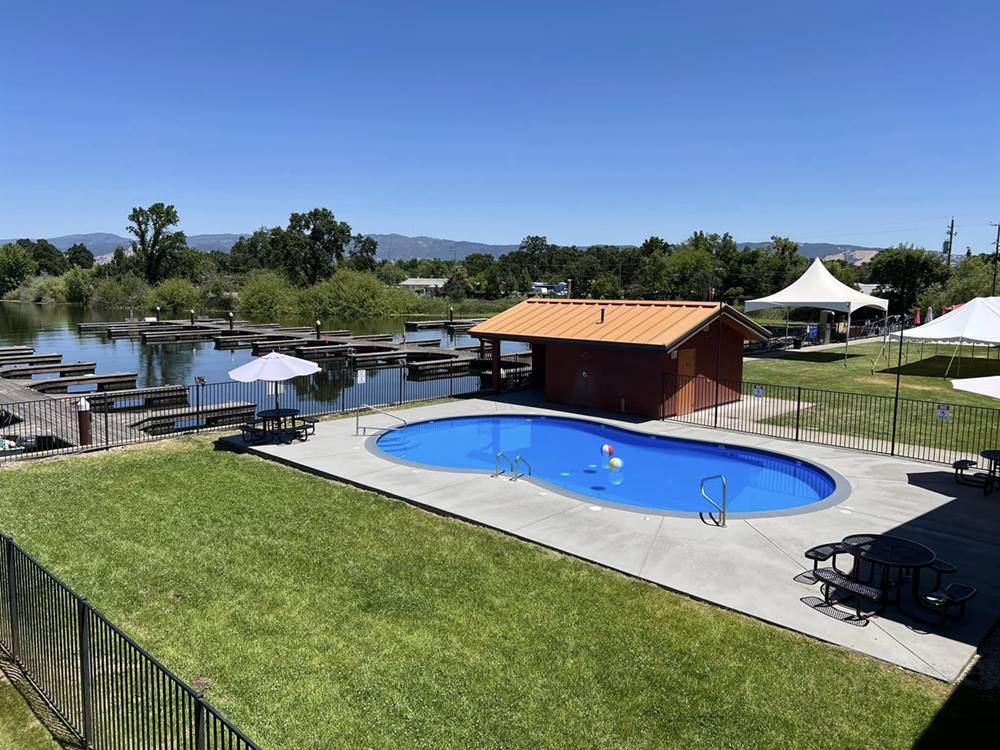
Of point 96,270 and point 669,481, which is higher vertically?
point 96,270

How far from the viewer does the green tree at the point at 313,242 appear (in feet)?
345

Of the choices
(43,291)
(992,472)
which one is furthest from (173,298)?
(992,472)

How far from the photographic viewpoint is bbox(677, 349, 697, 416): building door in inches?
827

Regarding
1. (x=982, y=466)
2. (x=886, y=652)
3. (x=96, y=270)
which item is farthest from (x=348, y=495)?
(x=96, y=270)

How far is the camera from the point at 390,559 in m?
10.1

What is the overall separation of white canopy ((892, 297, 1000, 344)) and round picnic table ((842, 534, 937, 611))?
54.4 ft

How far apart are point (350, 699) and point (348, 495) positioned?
21.6 ft

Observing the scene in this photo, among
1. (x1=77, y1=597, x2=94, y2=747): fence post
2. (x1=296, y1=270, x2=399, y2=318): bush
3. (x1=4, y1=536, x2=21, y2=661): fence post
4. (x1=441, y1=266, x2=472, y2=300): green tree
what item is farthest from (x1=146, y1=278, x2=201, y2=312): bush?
(x1=77, y1=597, x2=94, y2=747): fence post

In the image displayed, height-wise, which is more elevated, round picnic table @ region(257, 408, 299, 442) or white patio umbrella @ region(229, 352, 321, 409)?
white patio umbrella @ region(229, 352, 321, 409)

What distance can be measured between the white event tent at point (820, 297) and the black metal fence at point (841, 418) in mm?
14732

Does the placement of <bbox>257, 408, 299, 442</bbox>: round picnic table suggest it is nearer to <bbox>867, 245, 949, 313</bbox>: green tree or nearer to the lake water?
the lake water

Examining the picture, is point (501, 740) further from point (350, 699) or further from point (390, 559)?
point (390, 559)

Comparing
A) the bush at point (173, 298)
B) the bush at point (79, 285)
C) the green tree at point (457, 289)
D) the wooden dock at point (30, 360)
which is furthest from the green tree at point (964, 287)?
the bush at point (79, 285)

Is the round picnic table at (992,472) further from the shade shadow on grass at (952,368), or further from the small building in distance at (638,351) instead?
the shade shadow on grass at (952,368)
